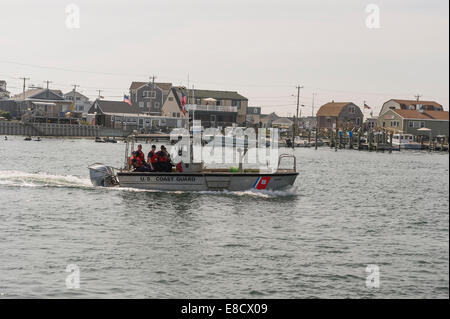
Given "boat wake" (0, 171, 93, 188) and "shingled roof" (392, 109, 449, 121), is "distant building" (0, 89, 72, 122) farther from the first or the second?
"boat wake" (0, 171, 93, 188)

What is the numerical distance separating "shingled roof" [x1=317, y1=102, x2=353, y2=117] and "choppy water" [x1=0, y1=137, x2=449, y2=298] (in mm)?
102606

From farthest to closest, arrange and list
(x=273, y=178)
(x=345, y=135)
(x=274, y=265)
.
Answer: (x=345, y=135), (x=273, y=178), (x=274, y=265)

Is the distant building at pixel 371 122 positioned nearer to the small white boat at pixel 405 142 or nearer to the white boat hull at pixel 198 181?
the small white boat at pixel 405 142

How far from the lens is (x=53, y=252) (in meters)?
18.8

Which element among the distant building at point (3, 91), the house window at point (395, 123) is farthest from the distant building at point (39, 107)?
the house window at point (395, 123)

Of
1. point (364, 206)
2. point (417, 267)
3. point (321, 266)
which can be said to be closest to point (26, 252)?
point (321, 266)

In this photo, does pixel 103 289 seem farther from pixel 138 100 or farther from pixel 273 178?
pixel 138 100

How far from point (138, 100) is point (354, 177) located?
303 feet

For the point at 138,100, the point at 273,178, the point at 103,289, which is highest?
the point at 138,100

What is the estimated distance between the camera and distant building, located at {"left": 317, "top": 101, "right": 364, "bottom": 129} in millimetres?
135375

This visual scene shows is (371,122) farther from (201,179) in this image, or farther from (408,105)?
A: (201,179)

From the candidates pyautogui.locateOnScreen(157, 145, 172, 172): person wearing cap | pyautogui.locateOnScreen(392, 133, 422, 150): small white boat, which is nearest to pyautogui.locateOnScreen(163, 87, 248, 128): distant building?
pyautogui.locateOnScreen(392, 133, 422, 150): small white boat

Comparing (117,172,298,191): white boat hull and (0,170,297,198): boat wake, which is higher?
(117,172,298,191): white boat hull

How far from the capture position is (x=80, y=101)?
16000 cm
